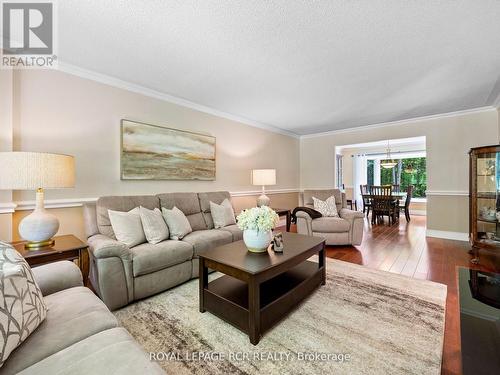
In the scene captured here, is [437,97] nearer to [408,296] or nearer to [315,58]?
[315,58]

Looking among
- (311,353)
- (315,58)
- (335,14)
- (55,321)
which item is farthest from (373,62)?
(55,321)

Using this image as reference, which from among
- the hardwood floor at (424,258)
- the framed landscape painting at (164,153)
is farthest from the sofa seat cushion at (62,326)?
the hardwood floor at (424,258)

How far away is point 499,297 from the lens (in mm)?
1481

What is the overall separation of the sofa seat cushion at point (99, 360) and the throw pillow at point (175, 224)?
157cm

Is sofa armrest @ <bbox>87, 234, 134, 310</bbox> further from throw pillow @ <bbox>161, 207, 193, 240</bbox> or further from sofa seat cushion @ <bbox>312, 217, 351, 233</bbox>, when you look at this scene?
sofa seat cushion @ <bbox>312, 217, 351, 233</bbox>

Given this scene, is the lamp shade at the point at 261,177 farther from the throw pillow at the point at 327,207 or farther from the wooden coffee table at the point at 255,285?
the wooden coffee table at the point at 255,285

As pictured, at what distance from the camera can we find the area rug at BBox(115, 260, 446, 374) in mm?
1350

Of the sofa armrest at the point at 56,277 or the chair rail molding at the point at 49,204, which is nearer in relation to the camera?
the sofa armrest at the point at 56,277

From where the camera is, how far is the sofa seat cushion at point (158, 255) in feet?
6.59

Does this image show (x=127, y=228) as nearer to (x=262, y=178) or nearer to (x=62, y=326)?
(x=62, y=326)

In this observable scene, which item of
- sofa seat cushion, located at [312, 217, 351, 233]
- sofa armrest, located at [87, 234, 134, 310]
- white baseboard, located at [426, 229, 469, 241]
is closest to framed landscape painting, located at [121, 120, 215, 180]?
sofa armrest, located at [87, 234, 134, 310]

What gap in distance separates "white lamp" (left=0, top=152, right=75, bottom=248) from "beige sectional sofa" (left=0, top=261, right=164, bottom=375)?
797 mm

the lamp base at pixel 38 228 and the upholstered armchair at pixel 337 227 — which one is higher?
the lamp base at pixel 38 228

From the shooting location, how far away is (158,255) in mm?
2115
